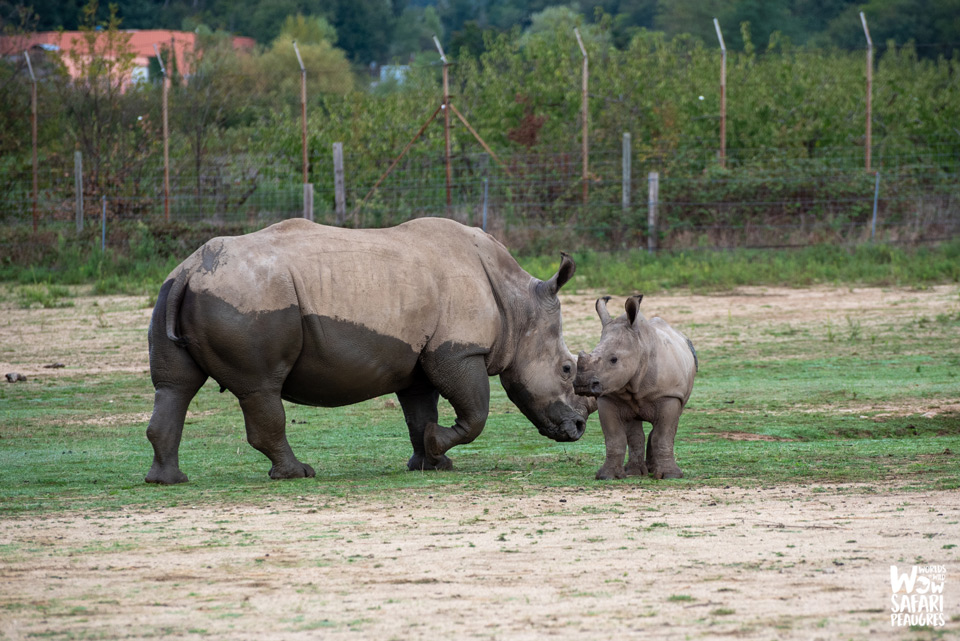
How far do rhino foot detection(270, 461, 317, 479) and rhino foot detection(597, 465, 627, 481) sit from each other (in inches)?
74.2

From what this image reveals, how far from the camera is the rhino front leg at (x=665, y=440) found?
8.55 metres

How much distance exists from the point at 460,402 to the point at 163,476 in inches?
78.5

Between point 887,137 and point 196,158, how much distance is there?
537 inches

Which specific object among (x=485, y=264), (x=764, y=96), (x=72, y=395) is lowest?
(x=72, y=395)

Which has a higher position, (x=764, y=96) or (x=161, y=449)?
(x=764, y=96)

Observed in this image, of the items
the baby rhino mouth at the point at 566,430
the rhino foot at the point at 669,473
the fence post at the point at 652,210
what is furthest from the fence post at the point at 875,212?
the rhino foot at the point at 669,473

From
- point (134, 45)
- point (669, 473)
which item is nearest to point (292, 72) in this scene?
point (134, 45)

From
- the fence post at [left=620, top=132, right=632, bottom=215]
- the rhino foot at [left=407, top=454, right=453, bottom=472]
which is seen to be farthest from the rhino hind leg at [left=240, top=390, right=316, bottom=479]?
the fence post at [left=620, top=132, right=632, bottom=215]

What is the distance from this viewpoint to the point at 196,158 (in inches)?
1054

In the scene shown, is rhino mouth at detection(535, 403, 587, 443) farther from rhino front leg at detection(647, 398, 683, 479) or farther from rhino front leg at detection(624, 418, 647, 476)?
rhino front leg at detection(647, 398, 683, 479)

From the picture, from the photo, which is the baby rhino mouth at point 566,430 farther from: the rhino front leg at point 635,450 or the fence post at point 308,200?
the fence post at point 308,200

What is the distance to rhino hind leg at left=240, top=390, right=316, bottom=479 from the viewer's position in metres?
8.80

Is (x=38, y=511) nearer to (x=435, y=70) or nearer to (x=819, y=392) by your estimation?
(x=819, y=392)

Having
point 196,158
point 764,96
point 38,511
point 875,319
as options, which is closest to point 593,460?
point 38,511
